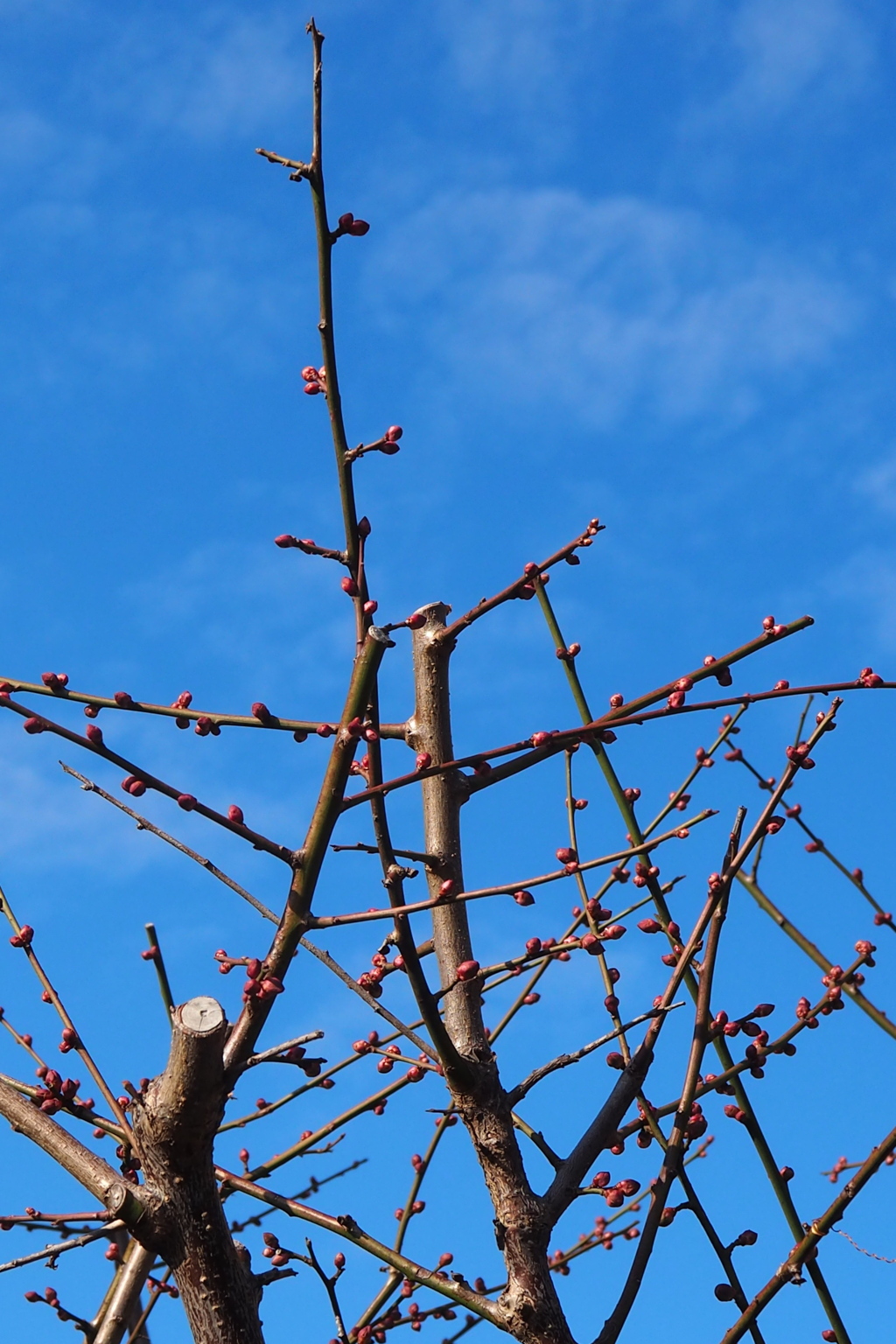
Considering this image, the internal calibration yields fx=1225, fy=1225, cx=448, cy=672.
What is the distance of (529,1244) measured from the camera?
10.0ft

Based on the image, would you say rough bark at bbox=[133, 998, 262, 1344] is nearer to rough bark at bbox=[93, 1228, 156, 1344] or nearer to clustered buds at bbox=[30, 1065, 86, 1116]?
clustered buds at bbox=[30, 1065, 86, 1116]

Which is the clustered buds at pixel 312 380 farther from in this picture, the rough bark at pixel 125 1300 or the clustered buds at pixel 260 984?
the rough bark at pixel 125 1300

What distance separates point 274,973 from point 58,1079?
83 centimetres

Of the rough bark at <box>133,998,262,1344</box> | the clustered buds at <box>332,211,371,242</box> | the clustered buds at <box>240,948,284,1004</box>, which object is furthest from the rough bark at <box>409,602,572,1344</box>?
the clustered buds at <box>332,211,371,242</box>

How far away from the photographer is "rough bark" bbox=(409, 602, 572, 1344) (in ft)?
9.64

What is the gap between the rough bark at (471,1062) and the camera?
2.94 meters

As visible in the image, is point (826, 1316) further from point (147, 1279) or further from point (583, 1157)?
point (147, 1279)

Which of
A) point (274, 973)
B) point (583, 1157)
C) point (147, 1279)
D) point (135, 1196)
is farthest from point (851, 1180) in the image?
point (147, 1279)

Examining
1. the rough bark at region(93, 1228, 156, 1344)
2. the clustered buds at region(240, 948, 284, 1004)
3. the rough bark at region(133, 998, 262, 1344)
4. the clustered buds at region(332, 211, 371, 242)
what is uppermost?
the clustered buds at region(332, 211, 371, 242)

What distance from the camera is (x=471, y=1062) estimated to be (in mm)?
3172

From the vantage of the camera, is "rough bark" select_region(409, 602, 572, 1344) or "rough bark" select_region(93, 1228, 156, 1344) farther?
"rough bark" select_region(93, 1228, 156, 1344)

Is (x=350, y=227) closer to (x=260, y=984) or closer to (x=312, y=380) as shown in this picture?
(x=312, y=380)

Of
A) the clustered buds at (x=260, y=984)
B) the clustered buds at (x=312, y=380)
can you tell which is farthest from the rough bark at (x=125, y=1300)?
the clustered buds at (x=312, y=380)

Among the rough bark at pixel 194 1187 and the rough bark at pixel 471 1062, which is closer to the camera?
the rough bark at pixel 194 1187
